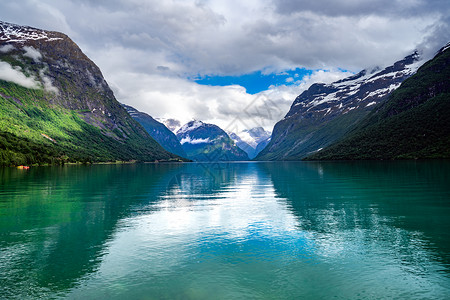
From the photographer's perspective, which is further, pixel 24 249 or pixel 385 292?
pixel 24 249

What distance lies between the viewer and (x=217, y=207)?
144 ft

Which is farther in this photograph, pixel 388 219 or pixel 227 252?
pixel 388 219

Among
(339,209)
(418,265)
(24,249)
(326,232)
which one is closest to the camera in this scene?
(418,265)

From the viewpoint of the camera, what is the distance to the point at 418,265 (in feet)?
65.5

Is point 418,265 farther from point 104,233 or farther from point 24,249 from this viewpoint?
point 24,249

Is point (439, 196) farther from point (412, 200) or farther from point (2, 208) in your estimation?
point (2, 208)

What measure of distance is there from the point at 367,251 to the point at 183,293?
14.5 m

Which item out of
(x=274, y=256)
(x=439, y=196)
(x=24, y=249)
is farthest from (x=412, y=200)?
(x=24, y=249)

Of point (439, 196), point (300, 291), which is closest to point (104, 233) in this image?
point (300, 291)

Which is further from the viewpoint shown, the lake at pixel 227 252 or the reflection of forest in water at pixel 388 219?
the reflection of forest in water at pixel 388 219

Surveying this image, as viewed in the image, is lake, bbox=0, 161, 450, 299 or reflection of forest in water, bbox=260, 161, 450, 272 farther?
reflection of forest in water, bbox=260, 161, 450, 272

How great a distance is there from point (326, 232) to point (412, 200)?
24914 mm

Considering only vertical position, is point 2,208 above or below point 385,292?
above

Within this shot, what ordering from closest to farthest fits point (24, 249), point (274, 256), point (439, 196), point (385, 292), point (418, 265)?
point (385, 292)
point (418, 265)
point (274, 256)
point (24, 249)
point (439, 196)
